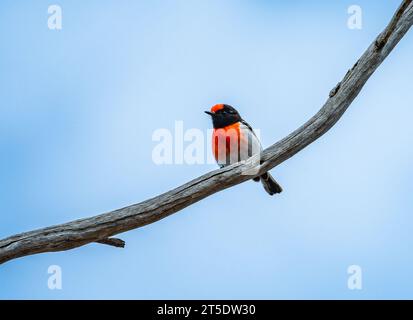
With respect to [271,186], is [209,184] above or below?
below

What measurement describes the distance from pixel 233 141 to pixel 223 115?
17.9 inches

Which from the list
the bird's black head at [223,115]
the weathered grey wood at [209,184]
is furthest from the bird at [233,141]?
the weathered grey wood at [209,184]

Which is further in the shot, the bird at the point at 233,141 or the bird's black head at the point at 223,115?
the bird's black head at the point at 223,115

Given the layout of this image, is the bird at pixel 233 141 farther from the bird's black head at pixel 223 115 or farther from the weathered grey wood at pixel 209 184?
the weathered grey wood at pixel 209 184

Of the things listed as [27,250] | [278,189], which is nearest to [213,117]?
[278,189]

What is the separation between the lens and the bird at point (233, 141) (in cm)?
698

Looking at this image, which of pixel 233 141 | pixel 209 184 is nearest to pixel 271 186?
pixel 233 141

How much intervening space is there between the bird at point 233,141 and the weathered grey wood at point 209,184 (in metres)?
2.36

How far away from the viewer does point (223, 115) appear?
23.8ft

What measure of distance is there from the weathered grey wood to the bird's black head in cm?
266

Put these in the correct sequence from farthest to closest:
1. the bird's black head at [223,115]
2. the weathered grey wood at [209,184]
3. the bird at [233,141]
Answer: the bird's black head at [223,115], the bird at [233,141], the weathered grey wood at [209,184]

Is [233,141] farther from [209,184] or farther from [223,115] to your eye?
[209,184]

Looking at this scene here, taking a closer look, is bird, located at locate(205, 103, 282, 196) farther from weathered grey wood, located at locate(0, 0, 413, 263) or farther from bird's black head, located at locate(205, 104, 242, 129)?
weathered grey wood, located at locate(0, 0, 413, 263)

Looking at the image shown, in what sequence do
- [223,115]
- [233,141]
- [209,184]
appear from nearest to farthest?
1. [209,184]
2. [233,141]
3. [223,115]
